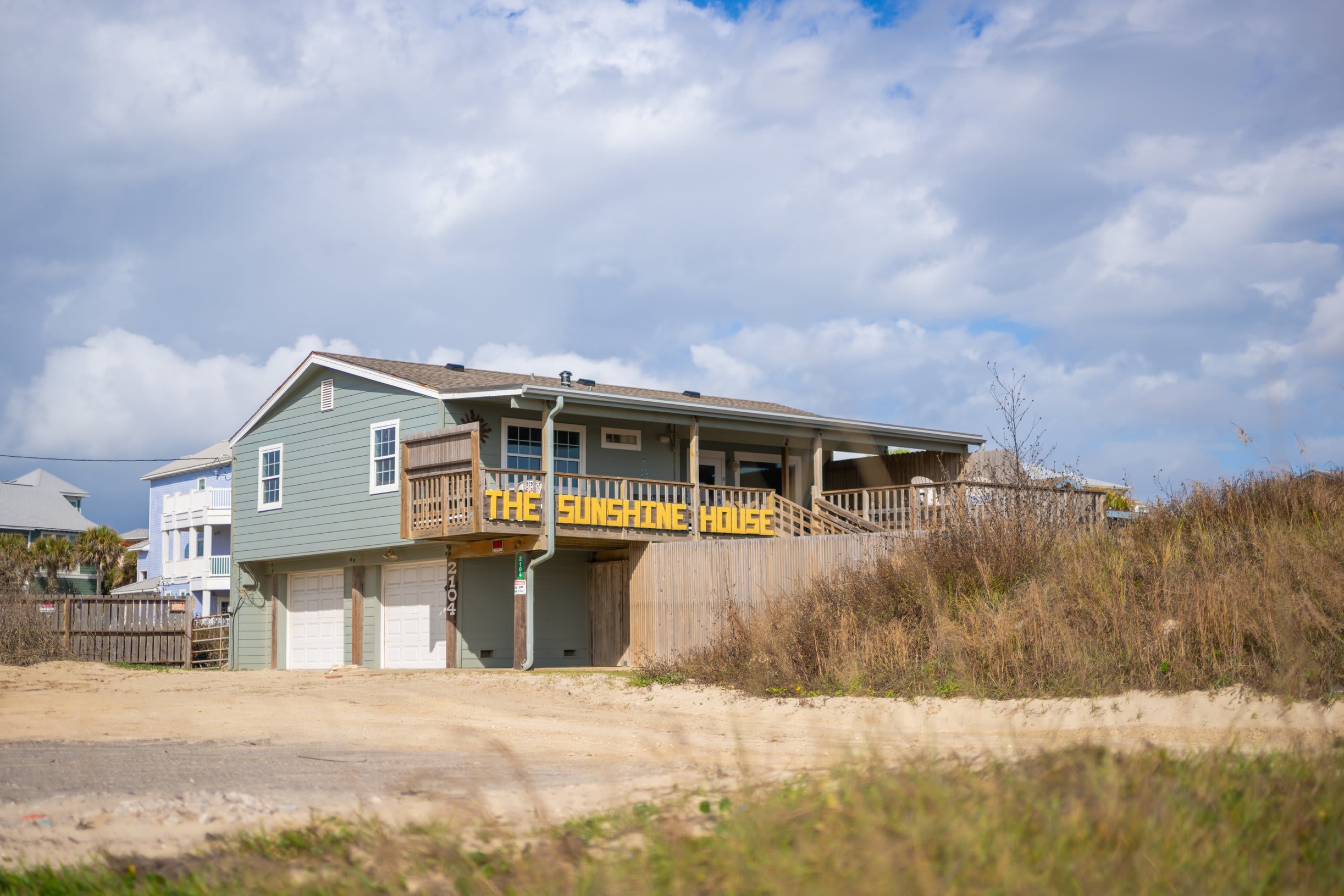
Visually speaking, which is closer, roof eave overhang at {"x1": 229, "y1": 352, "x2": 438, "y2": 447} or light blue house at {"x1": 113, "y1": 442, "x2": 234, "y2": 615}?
roof eave overhang at {"x1": 229, "y1": 352, "x2": 438, "y2": 447}

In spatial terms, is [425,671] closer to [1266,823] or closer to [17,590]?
[17,590]

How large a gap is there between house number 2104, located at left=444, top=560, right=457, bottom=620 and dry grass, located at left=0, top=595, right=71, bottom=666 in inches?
321

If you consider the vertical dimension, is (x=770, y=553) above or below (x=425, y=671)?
above

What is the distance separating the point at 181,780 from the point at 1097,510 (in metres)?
14.8

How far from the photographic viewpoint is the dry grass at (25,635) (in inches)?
941

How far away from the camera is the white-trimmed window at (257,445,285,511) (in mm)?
27422

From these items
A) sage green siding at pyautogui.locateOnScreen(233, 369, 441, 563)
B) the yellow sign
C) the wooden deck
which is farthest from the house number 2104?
the yellow sign

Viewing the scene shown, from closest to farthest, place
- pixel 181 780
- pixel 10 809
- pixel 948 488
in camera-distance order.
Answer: pixel 10 809 < pixel 181 780 < pixel 948 488

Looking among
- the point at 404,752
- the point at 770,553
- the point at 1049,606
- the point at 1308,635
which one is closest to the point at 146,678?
the point at 770,553

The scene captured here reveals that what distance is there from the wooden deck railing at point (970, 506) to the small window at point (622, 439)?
4.43 m

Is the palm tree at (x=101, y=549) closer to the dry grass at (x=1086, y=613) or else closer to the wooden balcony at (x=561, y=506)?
the wooden balcony at (x=561, y=506)

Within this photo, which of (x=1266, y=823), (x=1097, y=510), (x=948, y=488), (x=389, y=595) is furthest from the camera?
(x=389, y=595)

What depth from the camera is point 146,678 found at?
65.9 feet

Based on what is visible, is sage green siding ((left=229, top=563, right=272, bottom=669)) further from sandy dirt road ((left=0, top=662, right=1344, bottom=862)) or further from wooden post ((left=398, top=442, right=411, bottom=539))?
sandy dirt road ((left=0, top=662, right=1344, bottom=862))
